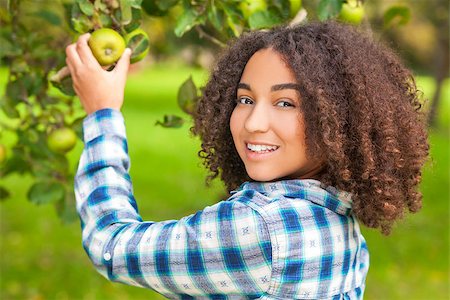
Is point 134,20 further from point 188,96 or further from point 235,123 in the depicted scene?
point 235,123

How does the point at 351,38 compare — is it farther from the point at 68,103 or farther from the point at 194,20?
the point at 68,103

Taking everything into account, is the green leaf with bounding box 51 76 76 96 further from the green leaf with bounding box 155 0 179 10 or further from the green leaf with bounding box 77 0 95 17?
the green leaf with bounding box 155 0 179 10

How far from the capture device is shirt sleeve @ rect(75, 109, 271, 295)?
4.14 ft

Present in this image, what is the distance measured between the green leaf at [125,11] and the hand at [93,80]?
0.15m

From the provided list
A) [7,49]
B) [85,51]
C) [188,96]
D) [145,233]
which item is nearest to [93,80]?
[85,51]

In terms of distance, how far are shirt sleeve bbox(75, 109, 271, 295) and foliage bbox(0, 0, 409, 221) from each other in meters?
0.27

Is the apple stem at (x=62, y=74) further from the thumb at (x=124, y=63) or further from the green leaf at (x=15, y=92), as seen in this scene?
the green leaf at (x=15, y=92)

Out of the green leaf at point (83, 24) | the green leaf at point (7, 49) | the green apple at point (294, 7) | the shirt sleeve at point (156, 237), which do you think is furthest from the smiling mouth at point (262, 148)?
the green leaf at point (7, 49)

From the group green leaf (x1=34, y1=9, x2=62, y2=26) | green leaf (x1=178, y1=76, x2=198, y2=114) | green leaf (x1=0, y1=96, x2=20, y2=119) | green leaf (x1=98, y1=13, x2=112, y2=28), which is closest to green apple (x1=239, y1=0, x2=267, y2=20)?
green leaf (x1=178, y1=76, x2=198, y2=114)

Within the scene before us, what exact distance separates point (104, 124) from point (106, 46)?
0.15 metres

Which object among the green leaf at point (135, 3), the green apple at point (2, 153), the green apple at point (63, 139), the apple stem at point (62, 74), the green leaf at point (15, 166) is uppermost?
the green leaf at point (135, 3)

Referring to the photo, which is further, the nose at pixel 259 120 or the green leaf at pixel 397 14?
the green leaf at pixel 397 14

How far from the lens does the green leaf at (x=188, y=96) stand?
191 cm

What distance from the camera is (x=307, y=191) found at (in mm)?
1337
